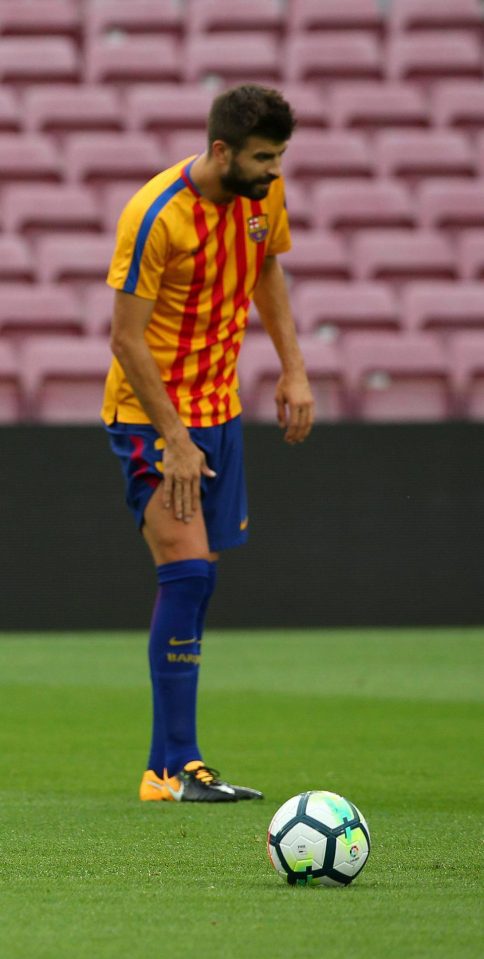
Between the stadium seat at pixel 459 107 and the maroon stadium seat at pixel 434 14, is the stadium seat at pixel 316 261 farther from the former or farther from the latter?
the maroon stadium seat at pixel 434 14

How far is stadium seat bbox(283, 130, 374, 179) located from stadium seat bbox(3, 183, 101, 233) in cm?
148

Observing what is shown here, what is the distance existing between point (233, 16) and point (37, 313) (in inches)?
156

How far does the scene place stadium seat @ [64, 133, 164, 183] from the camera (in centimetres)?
1064

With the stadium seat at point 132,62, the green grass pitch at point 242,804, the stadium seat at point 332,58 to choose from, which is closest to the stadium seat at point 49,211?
the stadium seat at point 132,62

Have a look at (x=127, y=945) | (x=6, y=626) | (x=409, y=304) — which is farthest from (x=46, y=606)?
(x=127, y=945)

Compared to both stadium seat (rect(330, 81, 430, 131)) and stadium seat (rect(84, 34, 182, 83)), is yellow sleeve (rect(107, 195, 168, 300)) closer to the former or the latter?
stadium seat (rect(330, 81, 430, 131))

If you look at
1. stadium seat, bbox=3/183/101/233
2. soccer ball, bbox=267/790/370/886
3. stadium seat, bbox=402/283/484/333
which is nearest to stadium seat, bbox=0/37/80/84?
stadium seat, bbox=3/183/101/233

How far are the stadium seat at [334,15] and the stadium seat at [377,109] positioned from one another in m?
0.82

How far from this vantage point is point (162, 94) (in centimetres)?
1141

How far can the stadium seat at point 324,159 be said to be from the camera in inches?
432

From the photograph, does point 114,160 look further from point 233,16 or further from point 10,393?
point 10,393

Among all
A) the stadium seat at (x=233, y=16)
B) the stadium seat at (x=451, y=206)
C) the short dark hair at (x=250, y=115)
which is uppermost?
the stadium seat at (x=233, y=16)

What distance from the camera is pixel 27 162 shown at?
10.6 metres

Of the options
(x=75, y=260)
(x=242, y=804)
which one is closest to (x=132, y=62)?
(x=75, y=260)
